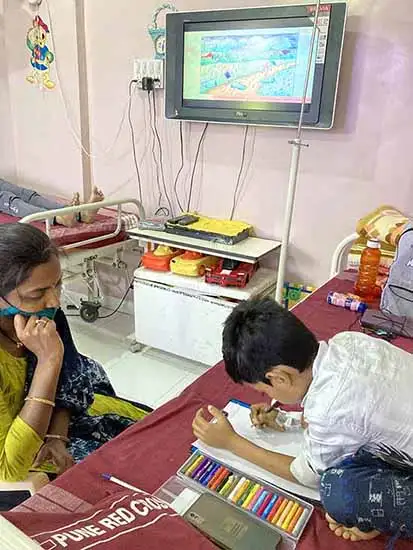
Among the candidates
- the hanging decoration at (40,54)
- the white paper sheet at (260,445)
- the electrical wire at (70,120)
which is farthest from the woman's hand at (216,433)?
the hanging decoration at (40,54)

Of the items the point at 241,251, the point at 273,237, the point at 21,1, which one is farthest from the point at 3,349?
the point at 21,1

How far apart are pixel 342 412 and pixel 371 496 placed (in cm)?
14

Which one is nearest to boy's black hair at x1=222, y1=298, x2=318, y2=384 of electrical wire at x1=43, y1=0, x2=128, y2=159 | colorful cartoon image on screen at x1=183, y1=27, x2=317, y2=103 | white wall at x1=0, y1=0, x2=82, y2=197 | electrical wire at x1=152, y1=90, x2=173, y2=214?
colorful cartoon image on screen at x1=183, y1=27, x2=317, y2=103

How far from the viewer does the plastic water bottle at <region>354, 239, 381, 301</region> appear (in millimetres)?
1913

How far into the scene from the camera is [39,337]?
1071 mm

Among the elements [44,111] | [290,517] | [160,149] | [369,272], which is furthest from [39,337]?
[44,111]

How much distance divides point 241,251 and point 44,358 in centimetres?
142

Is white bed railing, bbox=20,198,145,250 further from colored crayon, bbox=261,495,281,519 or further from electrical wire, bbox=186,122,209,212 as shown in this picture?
colored crayon, bbox=261,495,281,519

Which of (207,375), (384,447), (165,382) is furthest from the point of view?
(165,382)

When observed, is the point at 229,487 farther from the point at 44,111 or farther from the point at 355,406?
the point at 44,111

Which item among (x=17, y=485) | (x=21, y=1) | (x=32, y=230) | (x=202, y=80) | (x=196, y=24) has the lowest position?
(x=17, y=485)

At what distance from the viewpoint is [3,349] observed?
1127mm

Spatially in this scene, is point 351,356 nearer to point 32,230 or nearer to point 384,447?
point 384,447

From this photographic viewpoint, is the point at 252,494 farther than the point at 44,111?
No
